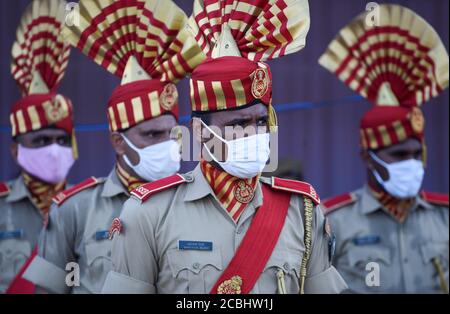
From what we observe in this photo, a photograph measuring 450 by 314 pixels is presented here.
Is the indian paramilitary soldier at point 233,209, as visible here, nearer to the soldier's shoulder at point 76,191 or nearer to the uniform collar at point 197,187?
the uniform collar at point 197,187

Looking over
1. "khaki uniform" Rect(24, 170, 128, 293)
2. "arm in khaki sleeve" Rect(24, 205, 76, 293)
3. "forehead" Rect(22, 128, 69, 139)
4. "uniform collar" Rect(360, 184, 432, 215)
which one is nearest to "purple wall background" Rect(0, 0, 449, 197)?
"uniform collar" Rect(360, 184, 432, 215)

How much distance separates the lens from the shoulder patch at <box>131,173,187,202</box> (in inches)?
139

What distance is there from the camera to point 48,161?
5609 mm

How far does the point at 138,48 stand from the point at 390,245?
220cm

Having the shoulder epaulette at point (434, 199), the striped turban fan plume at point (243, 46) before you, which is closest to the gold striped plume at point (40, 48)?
the striped turban fan plume at point (243, 46)

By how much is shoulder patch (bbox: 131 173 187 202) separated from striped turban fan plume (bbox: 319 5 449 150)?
2391mm

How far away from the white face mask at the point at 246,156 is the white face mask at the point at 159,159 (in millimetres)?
1185

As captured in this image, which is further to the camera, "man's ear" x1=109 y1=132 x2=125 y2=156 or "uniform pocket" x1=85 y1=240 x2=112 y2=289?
"man's ear" x1=109 y1=132 x2=125 y2=156

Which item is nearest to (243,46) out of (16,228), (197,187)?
(197,187)

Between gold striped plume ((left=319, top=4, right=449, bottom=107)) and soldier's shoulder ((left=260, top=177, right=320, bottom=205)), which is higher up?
gold striped plume ((left=319, top=4, right=449, bottom=107))

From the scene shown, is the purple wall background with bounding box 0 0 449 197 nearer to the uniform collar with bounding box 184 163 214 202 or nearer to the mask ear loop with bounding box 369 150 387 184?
the mask ear loop with bounding box 369 150 387 184

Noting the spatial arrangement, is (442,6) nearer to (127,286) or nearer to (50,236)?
(50,236)

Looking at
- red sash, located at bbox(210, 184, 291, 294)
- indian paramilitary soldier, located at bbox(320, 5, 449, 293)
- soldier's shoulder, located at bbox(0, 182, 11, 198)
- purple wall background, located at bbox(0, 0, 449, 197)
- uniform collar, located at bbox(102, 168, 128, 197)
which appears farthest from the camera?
purple wall background, located at bbox(0, 0, 449, 197)

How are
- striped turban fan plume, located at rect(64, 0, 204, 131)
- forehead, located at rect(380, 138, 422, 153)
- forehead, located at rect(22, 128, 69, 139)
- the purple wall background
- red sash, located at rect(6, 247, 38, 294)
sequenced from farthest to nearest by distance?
the purple wall background
forehead, located at rect(380, 138, 422, 153)
forehead, located at rect(22, 128, 69, 139)
red sash, located at rect(6, 247, 38, 294)
striped turban fan plume, located at rect(64, 0, 204, 131)
